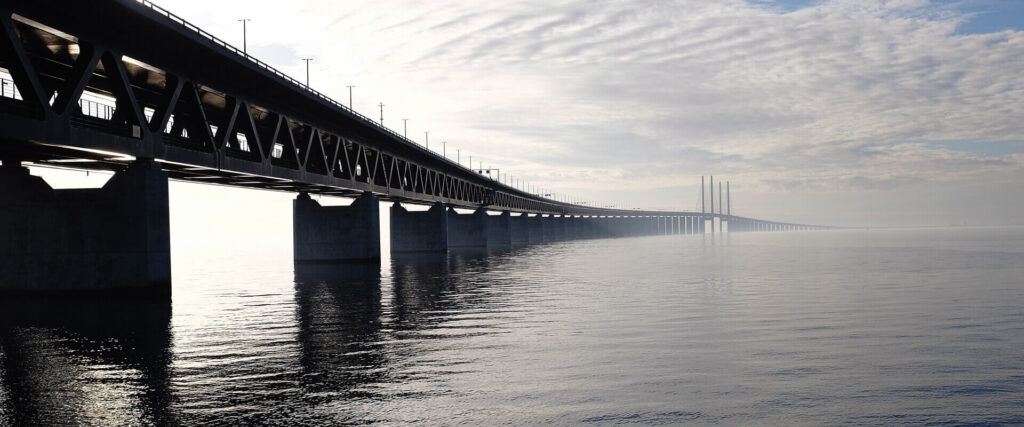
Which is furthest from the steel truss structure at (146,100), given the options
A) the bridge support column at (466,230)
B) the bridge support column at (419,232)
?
the bridge support column at (466,230)

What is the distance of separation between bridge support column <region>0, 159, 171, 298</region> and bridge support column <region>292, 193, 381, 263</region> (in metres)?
36.6

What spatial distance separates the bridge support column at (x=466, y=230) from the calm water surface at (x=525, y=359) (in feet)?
317

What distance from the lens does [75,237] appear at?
121 feet

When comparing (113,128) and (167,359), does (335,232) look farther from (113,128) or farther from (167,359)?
(167,359)

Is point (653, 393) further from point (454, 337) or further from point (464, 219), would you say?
point (464, 219)

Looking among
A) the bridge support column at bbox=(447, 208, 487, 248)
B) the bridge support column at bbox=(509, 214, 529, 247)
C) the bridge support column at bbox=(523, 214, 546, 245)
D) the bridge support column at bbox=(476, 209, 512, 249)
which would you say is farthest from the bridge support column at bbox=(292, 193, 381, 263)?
the bridge support column at bbox=(523, 214, 546, 245)

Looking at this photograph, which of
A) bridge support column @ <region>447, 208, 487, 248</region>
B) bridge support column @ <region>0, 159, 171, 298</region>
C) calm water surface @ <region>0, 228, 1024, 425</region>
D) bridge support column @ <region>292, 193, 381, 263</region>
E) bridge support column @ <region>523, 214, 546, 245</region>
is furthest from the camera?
bridge support column @ <region>523, 214, 546, 245</region>

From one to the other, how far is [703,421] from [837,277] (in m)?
41.8

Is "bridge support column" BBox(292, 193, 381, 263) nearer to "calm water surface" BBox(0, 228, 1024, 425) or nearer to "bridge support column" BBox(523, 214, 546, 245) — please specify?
"calm water surface" BBox(0, 228, 1024, 425)

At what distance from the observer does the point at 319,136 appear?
6241 centimetres

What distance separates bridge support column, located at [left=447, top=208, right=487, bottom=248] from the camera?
135 m

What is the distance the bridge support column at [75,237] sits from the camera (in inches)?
1457

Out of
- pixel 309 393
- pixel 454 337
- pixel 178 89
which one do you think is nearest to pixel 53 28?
pixel 178 89

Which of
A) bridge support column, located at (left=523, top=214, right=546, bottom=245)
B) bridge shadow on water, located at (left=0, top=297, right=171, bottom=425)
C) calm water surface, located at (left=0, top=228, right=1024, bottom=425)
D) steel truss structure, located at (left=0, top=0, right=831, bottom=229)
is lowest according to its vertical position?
calm water surface, located at (left=0, top=228, right=1024, bottom=425)
